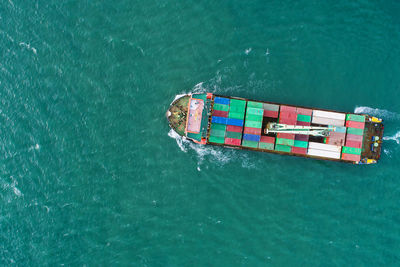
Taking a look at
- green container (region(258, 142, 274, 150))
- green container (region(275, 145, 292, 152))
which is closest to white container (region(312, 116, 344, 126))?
green container (region(275, 145, 292, 152))

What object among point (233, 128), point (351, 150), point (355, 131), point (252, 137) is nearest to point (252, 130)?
point (252, 137)

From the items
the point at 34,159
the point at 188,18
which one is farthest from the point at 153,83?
the point at 34,159

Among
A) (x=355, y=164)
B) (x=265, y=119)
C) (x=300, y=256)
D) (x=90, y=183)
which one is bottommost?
(x=300, y=256)

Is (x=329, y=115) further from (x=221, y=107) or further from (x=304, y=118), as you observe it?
Result: (x=221, y=107)

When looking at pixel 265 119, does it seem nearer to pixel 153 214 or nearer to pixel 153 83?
pixel 153 83

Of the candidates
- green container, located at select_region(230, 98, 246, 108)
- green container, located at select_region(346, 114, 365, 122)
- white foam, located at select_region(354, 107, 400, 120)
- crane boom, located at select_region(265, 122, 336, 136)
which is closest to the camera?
crane boom, located at select_region(265, 122, 336, 136)

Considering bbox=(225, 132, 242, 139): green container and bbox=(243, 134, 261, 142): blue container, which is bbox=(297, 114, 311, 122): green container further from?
bbox=(225, 132, 242, 139): green container

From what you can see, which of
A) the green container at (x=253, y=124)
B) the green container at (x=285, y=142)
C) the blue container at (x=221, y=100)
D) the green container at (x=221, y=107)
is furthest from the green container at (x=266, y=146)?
the blue container at (x=221, y=100)

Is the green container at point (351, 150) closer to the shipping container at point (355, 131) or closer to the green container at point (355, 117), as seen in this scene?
the shipping container at point (355, 131)
